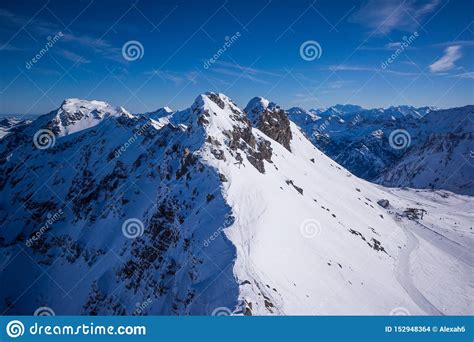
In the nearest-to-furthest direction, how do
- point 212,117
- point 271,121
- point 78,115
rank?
1. point 212,117
2. point 271,121
3. point 78,115

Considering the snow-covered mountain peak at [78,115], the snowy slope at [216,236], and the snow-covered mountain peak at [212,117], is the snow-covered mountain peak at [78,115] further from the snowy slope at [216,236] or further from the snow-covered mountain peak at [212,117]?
the snow-covered mountain peak at [212,117]

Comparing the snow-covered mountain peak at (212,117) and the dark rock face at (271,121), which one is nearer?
the snow-covered mountain peak at (212,117)

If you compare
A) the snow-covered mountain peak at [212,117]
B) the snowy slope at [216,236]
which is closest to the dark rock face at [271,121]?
the snowy slope at [216,236]

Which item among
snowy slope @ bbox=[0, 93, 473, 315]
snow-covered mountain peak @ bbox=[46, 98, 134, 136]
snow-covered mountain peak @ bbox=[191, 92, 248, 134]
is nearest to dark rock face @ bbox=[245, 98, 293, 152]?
snowy slope @ bbox=[0, 93, 473, 315]

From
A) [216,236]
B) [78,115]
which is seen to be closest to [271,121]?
[216,236]

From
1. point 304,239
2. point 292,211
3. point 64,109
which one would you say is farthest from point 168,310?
point 64,109

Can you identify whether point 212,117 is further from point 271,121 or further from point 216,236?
point 271,121

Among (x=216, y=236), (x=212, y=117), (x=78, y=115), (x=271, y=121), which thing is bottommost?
(x=78, y=115)

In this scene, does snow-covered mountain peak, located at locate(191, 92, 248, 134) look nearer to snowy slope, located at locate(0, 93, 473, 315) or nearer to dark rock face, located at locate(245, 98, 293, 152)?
snowy slope, located at locate(0, 93, 473, 315)

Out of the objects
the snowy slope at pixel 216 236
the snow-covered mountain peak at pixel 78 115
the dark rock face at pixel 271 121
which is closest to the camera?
the snowy slope at pixel 216 236

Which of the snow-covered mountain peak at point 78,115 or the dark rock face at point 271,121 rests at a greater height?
the dark rock face at point 271,121
